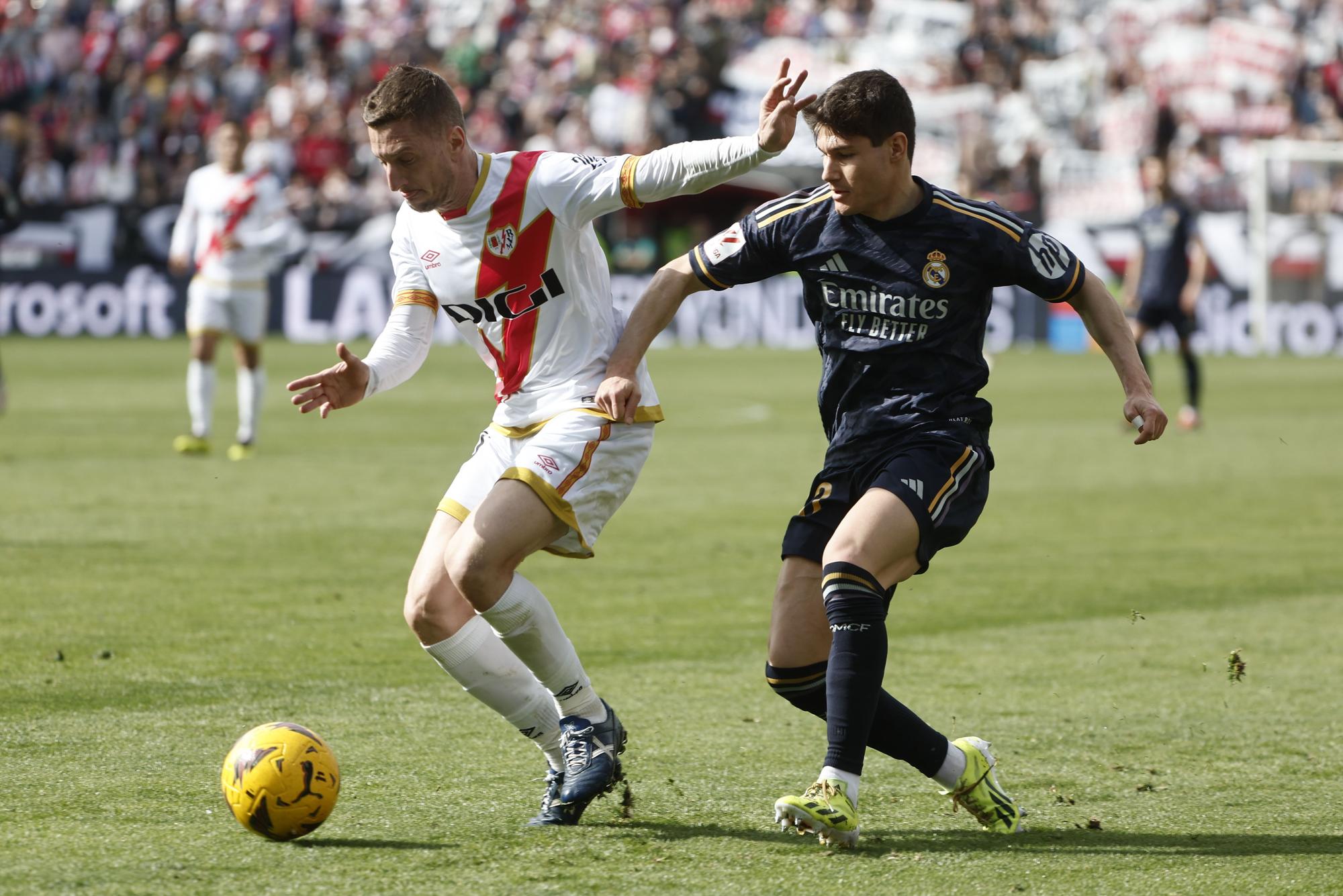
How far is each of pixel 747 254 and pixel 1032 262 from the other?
76cm

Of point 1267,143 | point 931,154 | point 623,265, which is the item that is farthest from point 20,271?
point 1267,143

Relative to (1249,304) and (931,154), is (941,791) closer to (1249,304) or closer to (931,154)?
(1249,304)

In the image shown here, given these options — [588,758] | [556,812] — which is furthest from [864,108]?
[556,812]

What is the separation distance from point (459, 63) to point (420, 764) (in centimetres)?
2760

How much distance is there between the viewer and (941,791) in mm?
5164

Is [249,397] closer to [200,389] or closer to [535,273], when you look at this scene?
[200,389]

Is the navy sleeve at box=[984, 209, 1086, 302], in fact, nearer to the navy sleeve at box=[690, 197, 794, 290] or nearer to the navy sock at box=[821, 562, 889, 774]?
the navy sleeve at box=[690, 197, 794, 290]

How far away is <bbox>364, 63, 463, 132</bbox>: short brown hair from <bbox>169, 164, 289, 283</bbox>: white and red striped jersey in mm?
9875

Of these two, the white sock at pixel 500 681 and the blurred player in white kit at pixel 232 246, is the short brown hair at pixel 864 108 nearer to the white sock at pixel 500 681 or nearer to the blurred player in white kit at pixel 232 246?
the white sock at pixel 500 681

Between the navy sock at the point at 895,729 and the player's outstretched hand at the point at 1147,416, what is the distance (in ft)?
3.09

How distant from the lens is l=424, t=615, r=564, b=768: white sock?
4793 mm

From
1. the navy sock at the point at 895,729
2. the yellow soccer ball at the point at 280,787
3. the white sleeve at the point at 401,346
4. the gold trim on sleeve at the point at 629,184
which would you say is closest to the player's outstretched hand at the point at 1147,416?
the navy sock at the point at 895,729

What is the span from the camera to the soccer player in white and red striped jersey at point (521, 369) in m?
4.72

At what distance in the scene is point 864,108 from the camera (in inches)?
179
